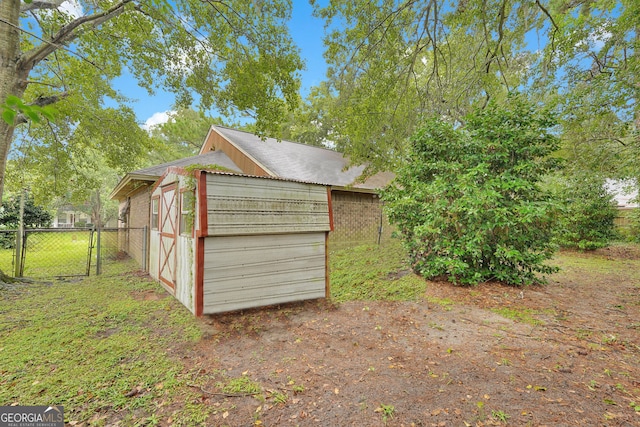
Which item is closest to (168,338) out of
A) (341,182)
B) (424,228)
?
(424,228)

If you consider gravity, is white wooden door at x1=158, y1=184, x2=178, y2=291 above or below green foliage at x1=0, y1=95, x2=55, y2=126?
below

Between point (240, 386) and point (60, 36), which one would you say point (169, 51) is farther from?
point (240, 386)

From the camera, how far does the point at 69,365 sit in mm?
3041

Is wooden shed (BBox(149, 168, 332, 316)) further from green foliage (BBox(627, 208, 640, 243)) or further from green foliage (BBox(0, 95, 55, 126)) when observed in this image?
green foliage (BBox(627, 208, 640, 243))

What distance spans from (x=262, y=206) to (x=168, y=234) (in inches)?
97.4

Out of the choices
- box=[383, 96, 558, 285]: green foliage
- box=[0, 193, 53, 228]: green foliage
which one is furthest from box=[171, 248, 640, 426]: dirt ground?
box=[0, 193, 53, 228]: green foliage

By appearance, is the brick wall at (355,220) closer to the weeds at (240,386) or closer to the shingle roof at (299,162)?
the shingle roof at (299,162)

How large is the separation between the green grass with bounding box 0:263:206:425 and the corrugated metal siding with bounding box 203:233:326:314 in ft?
2.30

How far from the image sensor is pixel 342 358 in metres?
3.17

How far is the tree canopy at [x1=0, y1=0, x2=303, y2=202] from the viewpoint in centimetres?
527

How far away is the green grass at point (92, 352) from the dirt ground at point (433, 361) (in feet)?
1.19

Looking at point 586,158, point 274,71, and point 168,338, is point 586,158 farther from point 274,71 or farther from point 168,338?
point 168,338

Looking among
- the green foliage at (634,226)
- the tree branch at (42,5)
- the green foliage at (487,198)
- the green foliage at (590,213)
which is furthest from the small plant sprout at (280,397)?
the green foliage at (634,226)

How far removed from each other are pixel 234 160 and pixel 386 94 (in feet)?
24.8
